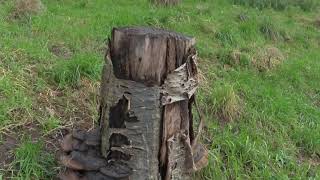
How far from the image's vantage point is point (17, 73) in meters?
4.12

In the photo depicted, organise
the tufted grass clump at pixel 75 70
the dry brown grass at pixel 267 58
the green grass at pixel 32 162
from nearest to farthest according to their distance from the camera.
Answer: the green grass at pixel 32 162 < the tufted grass clump at pixel 75 70 < the dry brown grass at pixel 267 58

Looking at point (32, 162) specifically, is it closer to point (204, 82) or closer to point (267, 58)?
point (204, 82)

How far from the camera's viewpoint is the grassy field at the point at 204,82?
3662 millimetres

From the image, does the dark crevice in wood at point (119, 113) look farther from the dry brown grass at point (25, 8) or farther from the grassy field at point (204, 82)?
the dry brown grass at point (25, 8)

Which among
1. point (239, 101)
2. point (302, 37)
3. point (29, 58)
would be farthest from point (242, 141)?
point (302, 37)

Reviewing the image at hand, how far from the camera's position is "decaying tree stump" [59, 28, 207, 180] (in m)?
→ 2.76

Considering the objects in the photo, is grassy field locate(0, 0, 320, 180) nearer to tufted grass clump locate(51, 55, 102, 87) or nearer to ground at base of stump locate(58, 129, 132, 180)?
tufted grass clump locate(51, 55, 102, 87)

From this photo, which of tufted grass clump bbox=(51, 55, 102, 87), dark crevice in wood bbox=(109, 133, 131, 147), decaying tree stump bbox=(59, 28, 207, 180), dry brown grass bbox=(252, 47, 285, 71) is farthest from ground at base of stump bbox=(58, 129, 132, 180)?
dry brown grass bbox=(252, 47, 285, 71)

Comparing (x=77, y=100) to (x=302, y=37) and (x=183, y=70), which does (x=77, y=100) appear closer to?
(x=183, y=70)

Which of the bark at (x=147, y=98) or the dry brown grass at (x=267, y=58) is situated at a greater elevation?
the bark at (x=147, y=98)

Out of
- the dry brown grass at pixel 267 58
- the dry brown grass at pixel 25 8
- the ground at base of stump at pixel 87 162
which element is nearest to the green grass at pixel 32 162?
the ground at base of stump at pixel 87 162

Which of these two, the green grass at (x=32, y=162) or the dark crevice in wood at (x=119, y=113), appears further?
the green grass at (x=32, y=162)

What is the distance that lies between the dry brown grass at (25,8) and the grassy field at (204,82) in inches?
0.7

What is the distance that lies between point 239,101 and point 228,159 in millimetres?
1082
